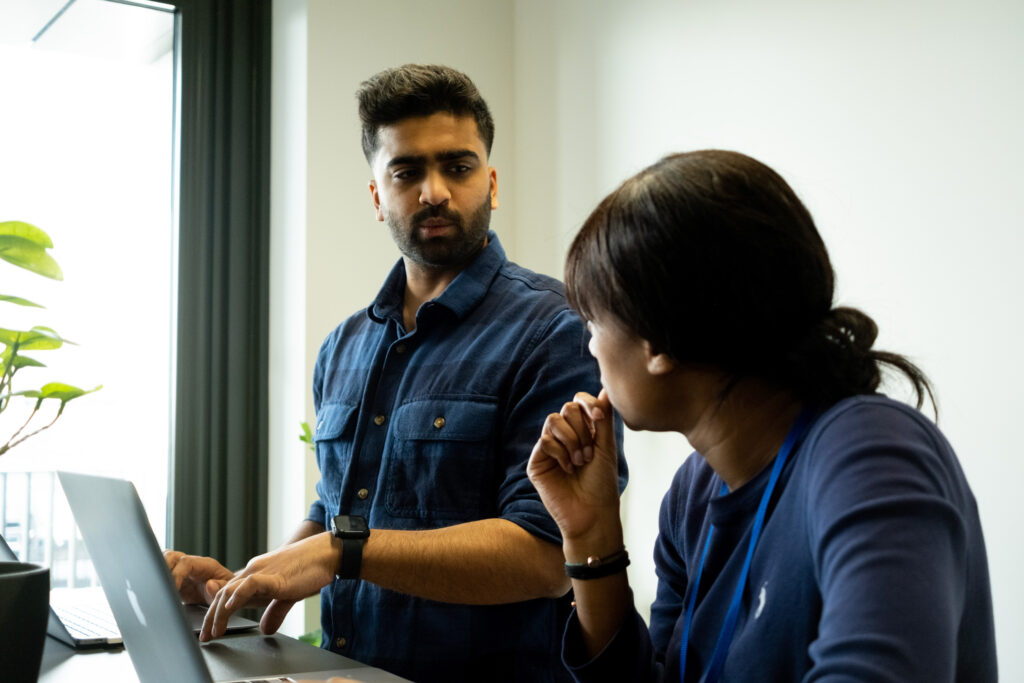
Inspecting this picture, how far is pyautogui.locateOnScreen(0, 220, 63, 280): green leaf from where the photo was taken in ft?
4.70

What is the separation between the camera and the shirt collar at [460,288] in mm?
1701

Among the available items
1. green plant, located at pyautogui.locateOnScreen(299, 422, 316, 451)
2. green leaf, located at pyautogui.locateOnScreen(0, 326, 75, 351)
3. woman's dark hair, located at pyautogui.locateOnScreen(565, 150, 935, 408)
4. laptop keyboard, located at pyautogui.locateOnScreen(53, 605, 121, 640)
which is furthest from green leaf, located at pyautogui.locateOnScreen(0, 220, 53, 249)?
green plant, located at pyautogui.locateOnScreen(299, 422, 316, 451)

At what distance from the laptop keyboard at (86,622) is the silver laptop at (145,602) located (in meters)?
0.23

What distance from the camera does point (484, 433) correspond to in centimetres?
158

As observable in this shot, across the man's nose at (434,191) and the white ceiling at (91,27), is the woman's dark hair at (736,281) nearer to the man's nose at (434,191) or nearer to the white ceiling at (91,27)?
the man's nose at (434,191)

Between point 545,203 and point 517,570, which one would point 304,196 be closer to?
point 545,203

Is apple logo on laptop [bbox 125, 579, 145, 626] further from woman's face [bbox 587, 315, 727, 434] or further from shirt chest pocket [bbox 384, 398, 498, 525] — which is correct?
shirt chest pocket [bbox 384, 398, 498, 525]

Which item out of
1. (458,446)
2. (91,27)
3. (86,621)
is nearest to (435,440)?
(458,446)

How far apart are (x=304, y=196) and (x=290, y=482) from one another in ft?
3.01

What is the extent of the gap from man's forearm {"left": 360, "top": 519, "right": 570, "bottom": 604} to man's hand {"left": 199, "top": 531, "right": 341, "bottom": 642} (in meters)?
0.06

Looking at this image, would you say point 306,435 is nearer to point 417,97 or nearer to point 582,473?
point 417,97

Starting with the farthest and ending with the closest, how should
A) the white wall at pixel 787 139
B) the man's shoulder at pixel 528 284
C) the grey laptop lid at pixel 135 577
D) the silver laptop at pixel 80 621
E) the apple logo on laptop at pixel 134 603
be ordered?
1. the white wall at pixel 787 139
2. the man's shoulder at pixel 528 284
3. the silver laptop at pixel 80 621
4. the apple logo on laptop at pixel 134 603
5. the grey laptop lid at pixel 135 577

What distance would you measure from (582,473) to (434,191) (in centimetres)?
69

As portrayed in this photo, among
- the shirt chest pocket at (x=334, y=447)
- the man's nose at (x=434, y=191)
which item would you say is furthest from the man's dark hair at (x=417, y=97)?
the shirt chest pocket at (x=334, y=447)
